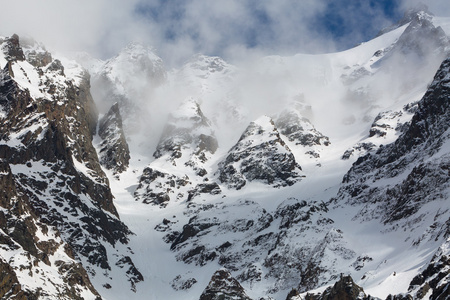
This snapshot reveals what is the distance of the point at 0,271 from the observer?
5103 inches

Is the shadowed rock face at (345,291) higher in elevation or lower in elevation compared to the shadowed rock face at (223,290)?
lower

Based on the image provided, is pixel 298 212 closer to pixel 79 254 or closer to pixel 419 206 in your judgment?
pixel 419 206

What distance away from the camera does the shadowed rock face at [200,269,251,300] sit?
133625mm

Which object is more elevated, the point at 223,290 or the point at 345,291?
the point at 223,290

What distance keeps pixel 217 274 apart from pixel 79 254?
7629 centimetres

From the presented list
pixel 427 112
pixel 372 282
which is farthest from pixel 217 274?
pixel 427 112

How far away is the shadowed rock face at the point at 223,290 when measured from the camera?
133625mm

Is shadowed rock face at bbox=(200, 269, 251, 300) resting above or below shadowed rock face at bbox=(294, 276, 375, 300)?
above

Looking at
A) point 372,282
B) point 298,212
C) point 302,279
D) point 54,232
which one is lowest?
point 372,282

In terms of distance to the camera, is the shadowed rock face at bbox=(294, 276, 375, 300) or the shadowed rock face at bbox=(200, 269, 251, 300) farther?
the shadowed rock face at bbox=(200, 269, 251, 300)

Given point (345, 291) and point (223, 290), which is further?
point (223, 290)

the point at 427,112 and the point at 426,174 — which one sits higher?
the point at 427,112

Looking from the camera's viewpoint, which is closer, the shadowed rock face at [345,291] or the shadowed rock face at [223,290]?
the shadowed rock face at [345,291]

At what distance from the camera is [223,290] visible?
135m
